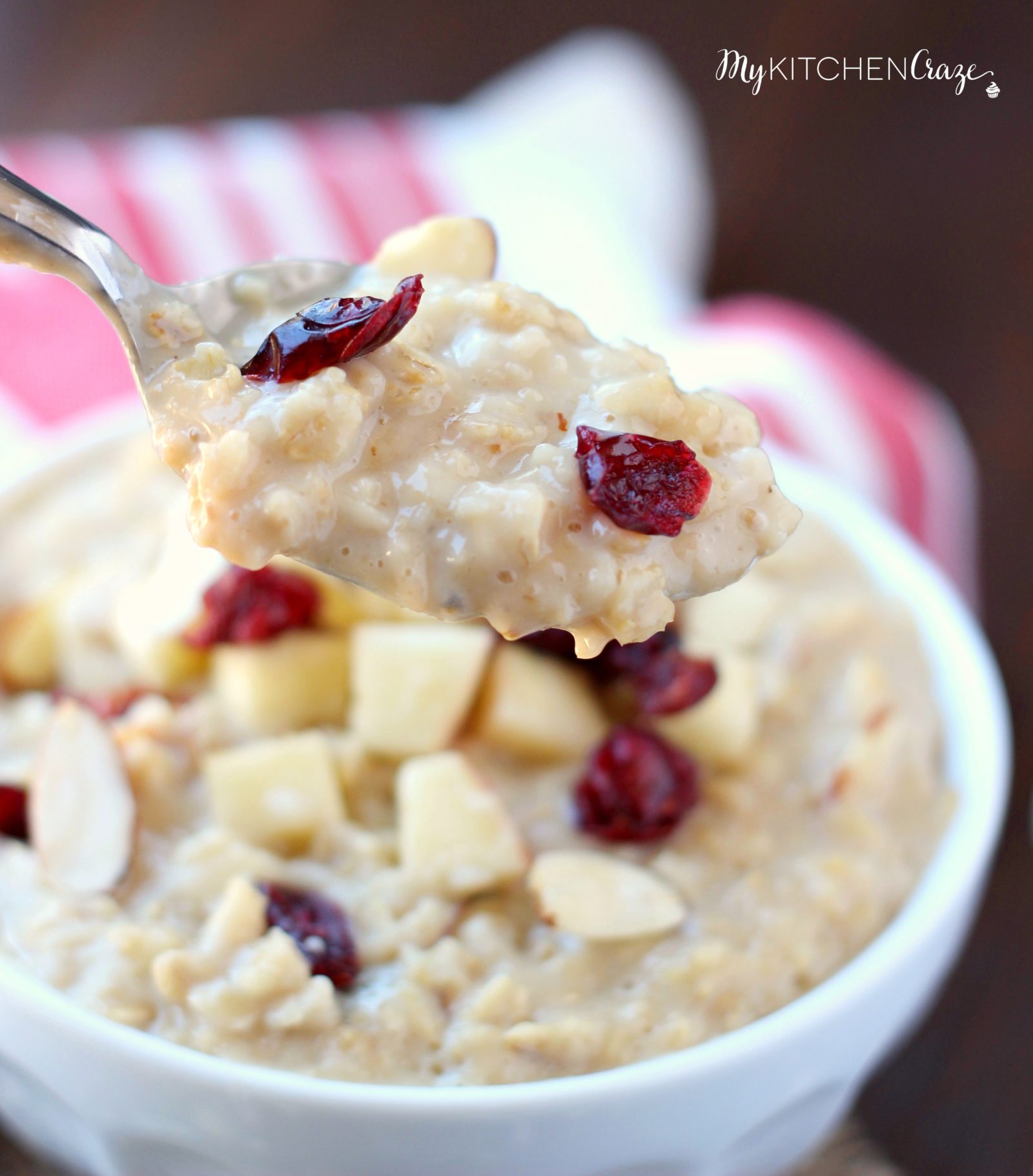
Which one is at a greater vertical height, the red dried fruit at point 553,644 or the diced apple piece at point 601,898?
the red dried fruit at point 553,644

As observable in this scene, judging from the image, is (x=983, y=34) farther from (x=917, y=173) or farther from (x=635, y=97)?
(x=635, y=97)

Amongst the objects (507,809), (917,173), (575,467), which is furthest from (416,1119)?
(917,173)

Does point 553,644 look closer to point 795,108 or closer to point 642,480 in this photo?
point 642,480

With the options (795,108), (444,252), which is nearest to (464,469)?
(444,252)

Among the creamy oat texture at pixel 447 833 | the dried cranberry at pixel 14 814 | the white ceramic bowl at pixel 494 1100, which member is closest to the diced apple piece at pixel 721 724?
the creamy oat texture at pixel 447 833

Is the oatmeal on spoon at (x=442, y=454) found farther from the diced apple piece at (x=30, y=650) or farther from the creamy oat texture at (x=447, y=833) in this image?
the diced apple piece at (x=30, y=650)

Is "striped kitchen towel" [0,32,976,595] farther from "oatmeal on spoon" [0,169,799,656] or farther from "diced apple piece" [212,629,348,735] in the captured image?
"oatmeal on spoon" [0,169,799,656]
